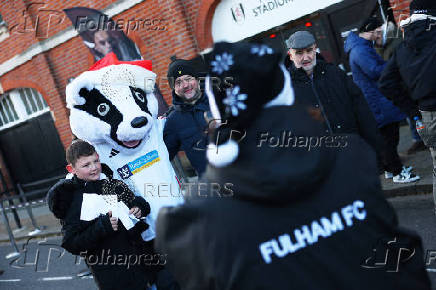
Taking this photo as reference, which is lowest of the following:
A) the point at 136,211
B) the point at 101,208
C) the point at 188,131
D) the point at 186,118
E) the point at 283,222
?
the point at 136,211

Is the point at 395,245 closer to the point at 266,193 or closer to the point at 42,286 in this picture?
the point at 266,193

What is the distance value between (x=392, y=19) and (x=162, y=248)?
231 inches

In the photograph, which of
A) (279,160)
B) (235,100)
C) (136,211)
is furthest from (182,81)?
(279,160)

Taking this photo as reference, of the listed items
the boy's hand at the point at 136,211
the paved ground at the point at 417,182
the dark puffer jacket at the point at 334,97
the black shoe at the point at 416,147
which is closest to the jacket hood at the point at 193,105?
the dark puffer jacket at the point at 334,97

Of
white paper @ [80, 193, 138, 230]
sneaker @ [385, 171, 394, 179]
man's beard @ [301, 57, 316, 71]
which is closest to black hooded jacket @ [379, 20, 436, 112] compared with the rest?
man's beard @ [301, 57, 316, 71]

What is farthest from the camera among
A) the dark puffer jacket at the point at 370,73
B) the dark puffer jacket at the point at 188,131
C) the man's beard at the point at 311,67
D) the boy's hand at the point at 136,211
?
the dark puffer jacket at the point at 370,73

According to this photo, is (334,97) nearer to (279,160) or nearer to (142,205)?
(142,205)

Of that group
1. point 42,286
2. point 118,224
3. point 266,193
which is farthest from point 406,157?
point 42,286

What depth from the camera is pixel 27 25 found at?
30.1 ft

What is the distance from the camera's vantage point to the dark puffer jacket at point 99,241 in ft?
8.96

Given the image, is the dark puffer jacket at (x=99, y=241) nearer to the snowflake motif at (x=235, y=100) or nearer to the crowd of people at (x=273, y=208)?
the crowd of people at (x=273, y=208)

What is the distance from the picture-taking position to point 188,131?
140 inches

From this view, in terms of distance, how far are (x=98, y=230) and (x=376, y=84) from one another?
11.6ft

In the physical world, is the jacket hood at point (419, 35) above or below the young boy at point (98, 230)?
above
